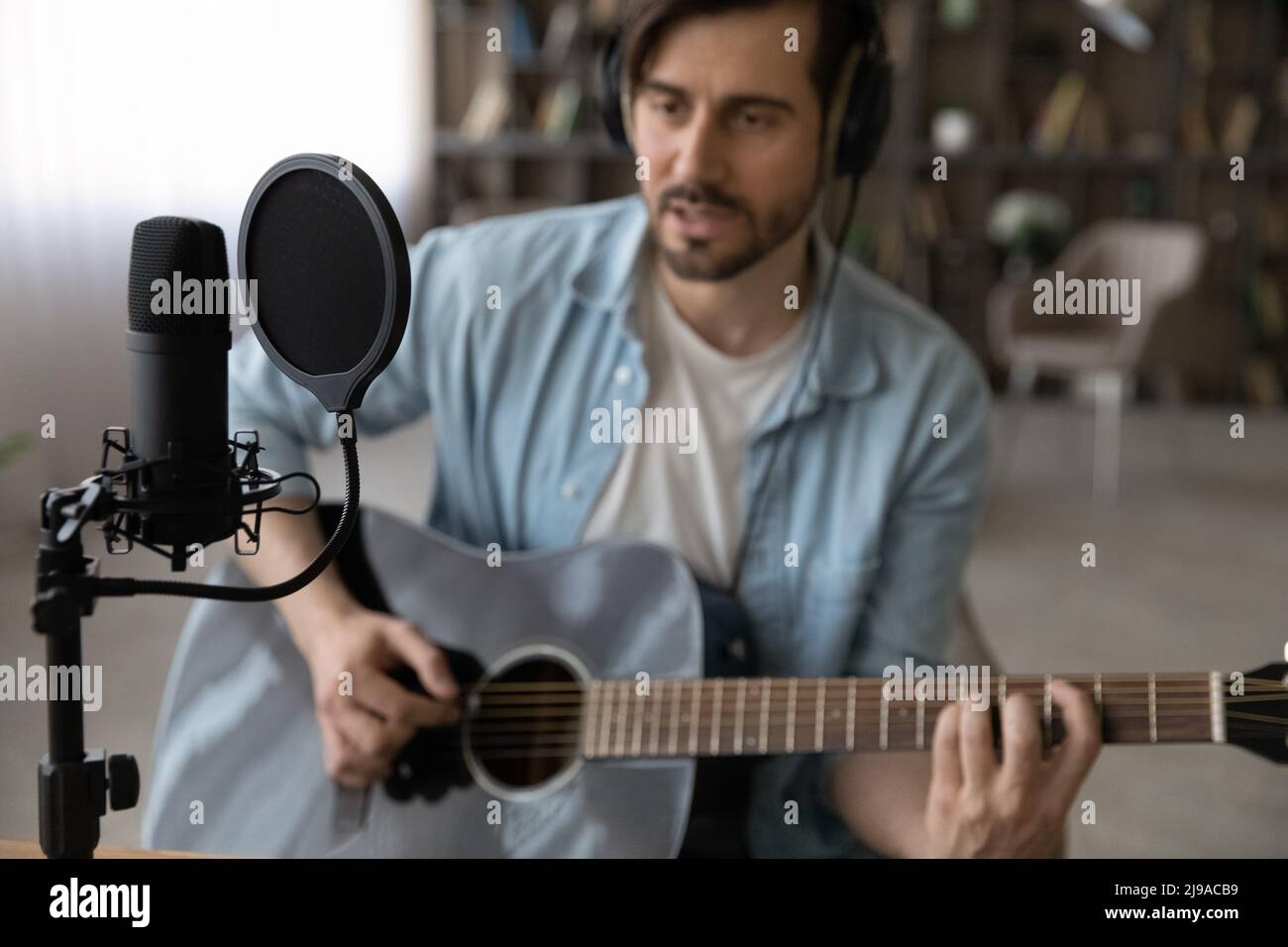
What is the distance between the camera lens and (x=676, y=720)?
100 centimetres

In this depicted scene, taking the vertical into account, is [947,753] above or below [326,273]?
below

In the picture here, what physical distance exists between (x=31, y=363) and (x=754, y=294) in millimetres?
2405

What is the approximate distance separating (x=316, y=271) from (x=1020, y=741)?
62 cm

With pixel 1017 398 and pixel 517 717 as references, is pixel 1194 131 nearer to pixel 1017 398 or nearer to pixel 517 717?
pixel 1017 398

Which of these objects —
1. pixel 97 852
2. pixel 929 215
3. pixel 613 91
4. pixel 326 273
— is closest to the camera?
pixel 326 273

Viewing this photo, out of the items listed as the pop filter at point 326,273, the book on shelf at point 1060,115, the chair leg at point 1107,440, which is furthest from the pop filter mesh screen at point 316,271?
the book on shelf at point 1060,115

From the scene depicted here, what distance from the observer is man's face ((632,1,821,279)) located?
1.04 meters

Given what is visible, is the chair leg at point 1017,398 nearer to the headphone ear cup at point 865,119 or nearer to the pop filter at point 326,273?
the headphone ear cup at point 865,119

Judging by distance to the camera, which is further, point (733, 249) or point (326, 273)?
point (733, 249)

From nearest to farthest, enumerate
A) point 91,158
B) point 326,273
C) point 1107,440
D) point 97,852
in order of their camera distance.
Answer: point 326,273
point 97,852
point 91,158
point 1107,440

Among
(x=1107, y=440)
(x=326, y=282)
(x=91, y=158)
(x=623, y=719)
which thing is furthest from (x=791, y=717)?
(x=1107, y=440)

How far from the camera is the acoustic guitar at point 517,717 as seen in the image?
98 cm
